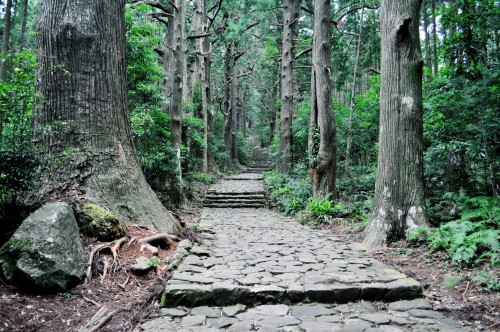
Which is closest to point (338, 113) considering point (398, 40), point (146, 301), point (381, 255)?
point (398, 40)

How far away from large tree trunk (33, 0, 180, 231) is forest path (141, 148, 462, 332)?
1.62m

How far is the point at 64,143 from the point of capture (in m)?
4.60

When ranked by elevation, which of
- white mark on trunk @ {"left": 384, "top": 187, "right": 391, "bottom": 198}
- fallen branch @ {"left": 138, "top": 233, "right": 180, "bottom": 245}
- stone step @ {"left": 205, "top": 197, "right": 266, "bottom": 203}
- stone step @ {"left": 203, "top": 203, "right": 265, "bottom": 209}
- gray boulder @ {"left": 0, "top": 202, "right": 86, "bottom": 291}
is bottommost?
stone step @ {"left": 203, "top": 203, "right": 265, "bottom": 209}

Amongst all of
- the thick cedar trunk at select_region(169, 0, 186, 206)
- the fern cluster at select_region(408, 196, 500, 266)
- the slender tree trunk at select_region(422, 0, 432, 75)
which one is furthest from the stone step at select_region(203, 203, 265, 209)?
the slender tree trunk at select_region(422, 0, 432, 75)

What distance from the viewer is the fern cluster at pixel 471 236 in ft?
13.3

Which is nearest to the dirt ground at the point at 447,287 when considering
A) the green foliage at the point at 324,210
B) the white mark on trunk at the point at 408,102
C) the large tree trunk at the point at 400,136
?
the large tree trunk at the point at 400,136

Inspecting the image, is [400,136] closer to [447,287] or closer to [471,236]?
[471,236]

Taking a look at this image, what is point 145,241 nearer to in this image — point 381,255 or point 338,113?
point 381,255

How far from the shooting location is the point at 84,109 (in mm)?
4734

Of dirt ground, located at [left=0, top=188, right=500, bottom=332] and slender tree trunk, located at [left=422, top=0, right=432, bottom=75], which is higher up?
slender tree trunk, located at [left=422, top=0, right=432, bottom=75]

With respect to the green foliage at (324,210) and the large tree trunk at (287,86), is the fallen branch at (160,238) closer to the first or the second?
the green foliage at (324,210)

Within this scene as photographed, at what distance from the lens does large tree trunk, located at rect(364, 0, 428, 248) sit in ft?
18.0

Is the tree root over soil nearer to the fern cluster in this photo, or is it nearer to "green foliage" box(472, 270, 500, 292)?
"green foliage" box(472, 270, 500, 292)

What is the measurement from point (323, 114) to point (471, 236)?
590 centimetres
